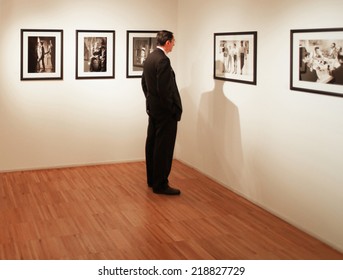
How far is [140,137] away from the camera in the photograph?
23.7ft

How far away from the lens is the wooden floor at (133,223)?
417 cm

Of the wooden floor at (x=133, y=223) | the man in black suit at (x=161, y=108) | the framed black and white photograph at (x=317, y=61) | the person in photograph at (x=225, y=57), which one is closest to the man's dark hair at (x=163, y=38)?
the man in black suit at (x=161, y=108)

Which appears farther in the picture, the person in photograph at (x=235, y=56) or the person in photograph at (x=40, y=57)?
the person in photograph at (x=40, y=57)

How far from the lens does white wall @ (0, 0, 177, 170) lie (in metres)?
6.43

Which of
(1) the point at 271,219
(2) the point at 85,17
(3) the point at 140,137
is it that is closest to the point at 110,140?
(3) the point at 140,137

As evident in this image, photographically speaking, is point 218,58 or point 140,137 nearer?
point 218,58

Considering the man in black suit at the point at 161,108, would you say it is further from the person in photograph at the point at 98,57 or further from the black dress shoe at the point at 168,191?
the person in photograph at the point at 98,57

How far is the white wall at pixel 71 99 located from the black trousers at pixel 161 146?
1453 mm

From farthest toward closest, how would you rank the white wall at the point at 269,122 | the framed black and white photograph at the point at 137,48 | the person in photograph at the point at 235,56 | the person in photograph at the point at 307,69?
1. the framed black and white photograph at the point at 137,48
2. the person in photograph at the point at 235,56
3. the person in photograph at the point at 307,69
4. the white wall at the point at 269,122

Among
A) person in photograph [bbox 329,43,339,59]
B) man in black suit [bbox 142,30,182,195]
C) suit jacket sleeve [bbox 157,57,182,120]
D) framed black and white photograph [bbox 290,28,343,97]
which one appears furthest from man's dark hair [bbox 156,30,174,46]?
person in photograph [bbox 329,43,339,59]

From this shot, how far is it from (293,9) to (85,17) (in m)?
3.01

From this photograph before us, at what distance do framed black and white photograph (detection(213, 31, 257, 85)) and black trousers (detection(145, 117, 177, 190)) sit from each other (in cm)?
87

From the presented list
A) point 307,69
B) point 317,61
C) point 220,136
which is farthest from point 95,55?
point 317,61

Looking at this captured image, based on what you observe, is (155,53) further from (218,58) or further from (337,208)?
(337,208)
